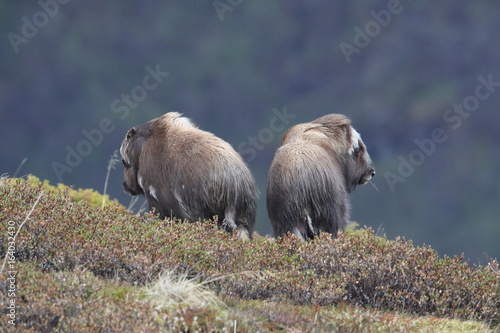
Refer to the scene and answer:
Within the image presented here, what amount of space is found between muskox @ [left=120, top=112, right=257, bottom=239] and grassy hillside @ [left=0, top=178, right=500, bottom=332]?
111 centimetres

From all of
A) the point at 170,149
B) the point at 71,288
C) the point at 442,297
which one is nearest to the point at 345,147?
the point at 170,149

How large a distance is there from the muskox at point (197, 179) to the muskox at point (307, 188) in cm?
40

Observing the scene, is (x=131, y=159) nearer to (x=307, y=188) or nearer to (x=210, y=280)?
(x=307, y=188)

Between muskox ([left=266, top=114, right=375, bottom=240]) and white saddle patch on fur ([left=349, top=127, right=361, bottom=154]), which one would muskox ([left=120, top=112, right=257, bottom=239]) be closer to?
muskox ([left=266, top=114, right=375, bottom=240])

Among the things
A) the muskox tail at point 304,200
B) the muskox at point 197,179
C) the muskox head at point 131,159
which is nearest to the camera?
the muskox tail at point 304,200

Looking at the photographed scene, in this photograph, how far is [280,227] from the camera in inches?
369

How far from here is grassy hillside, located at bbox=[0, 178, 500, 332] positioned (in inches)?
214

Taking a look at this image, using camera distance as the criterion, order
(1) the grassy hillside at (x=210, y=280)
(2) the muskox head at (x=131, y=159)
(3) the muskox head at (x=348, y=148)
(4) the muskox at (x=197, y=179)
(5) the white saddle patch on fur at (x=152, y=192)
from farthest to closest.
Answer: (2) the muskox head at (x=131, y=159), (3) the muskox head at (x=348, y=148), (5) the white saddle patch on fur at (x=152, y=192), (4) the muskox at (x=197, y=179), (1) the grassy hillside at (x=210, y=280)

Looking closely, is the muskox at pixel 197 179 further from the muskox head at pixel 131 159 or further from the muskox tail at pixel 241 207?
the muskox head at pixel 131 159

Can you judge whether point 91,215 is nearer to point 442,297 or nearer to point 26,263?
point 26,263

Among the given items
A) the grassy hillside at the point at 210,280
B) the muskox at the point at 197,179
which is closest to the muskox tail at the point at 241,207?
the muskox at the point at 197,179

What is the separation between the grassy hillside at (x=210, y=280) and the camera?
17.8 ft

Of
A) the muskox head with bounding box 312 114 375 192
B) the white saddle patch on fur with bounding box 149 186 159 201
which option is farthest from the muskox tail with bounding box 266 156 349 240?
the white saddle patch on fur with bounding box 149 186 159 201

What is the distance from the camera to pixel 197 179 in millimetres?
9258
